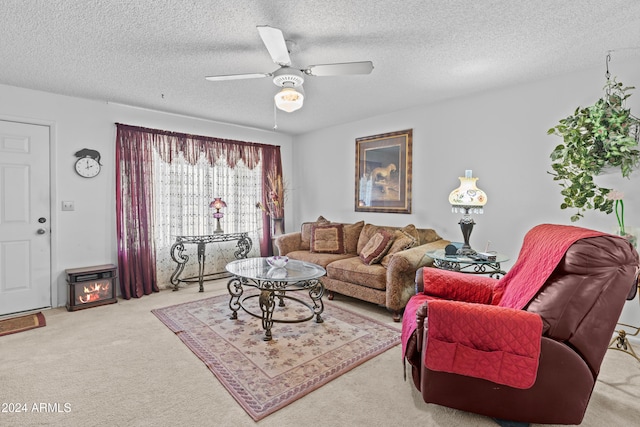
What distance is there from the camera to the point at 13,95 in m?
3.35

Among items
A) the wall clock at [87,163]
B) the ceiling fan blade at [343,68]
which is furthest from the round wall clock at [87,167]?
the ceiling fan blade at [343,68]

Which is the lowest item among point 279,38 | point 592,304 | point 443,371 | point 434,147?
point 443,371

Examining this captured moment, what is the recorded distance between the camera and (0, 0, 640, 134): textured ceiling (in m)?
1.98

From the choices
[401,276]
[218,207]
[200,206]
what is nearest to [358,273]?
[401,276]

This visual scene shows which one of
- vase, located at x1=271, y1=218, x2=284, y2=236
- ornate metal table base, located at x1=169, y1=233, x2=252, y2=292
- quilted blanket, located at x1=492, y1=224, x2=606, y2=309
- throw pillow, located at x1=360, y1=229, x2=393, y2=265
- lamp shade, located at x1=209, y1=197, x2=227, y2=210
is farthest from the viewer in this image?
vase, located at x1=271, y1=218, x2=284, y2=236

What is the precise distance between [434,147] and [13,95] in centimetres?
475

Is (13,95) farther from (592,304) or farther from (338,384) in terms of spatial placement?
(592,304)

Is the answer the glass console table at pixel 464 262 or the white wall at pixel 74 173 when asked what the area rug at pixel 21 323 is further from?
the glass console table at pixel 464 262

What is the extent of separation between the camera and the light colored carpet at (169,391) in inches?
69.0

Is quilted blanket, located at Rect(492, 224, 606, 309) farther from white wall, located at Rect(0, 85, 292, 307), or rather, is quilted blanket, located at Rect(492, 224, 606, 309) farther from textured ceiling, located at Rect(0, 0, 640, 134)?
white wall, located at Rect(0, 85, 292, 307)

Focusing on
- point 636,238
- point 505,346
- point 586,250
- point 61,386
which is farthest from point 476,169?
point 61,386

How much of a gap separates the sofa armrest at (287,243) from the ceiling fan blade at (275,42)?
2882mm

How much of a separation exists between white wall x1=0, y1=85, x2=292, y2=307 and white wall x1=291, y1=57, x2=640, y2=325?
11.1 feet

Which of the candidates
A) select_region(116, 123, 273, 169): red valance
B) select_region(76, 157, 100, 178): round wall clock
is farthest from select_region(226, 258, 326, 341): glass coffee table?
select_region(76, 157, 100, 178): round wall clock
